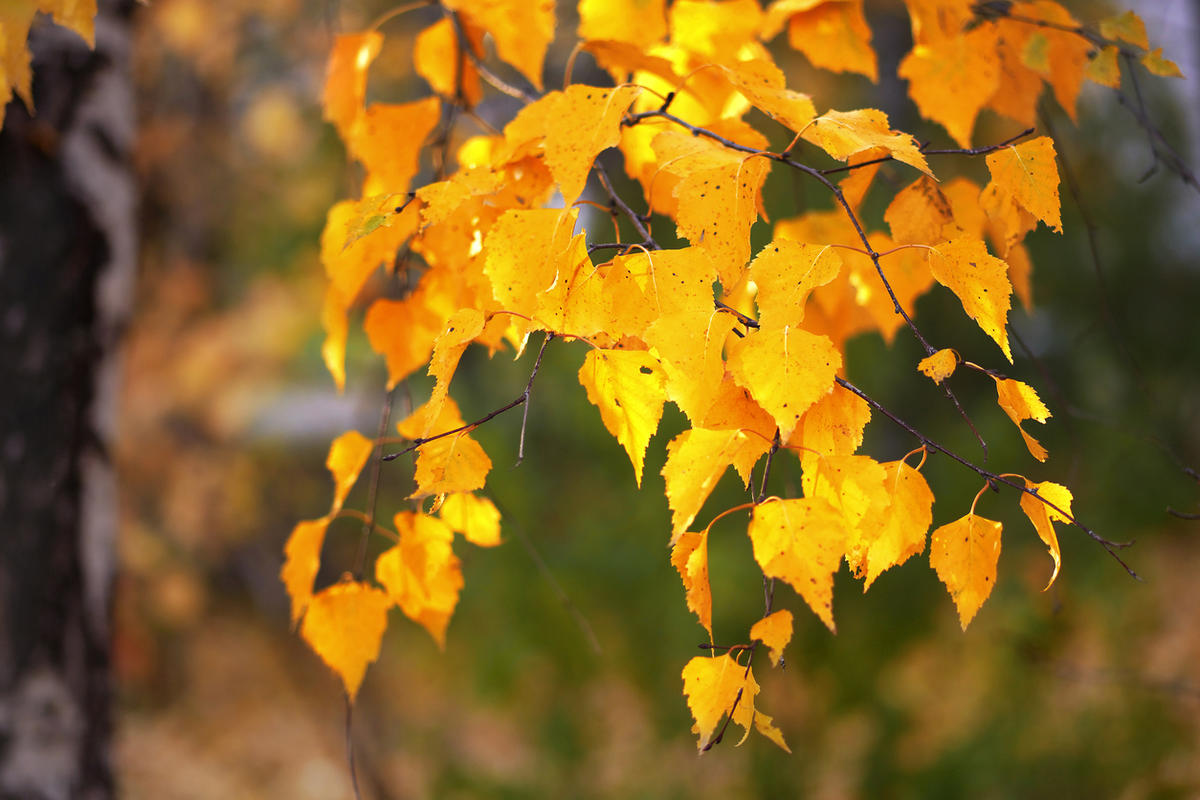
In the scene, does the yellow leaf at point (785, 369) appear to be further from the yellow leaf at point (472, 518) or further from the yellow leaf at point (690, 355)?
the yellow leaf at point (472, 518)

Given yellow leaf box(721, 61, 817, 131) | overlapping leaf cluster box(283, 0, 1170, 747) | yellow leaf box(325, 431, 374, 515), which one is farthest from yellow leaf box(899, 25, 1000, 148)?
yellow leaf box(325, 431, 374, 515)

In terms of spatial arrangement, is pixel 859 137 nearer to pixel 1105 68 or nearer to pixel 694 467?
pixel 694 467

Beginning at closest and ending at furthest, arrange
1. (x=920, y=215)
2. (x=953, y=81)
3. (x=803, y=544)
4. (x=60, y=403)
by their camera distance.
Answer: (x=803, y=544)
(x=920, y=215)
(x=953, y=81)
(x=60, y=403)

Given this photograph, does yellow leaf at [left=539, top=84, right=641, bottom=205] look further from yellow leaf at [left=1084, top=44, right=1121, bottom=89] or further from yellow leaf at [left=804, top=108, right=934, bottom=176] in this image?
yellow leaf at [left=1084, top=44, right=1121, bottom=89]

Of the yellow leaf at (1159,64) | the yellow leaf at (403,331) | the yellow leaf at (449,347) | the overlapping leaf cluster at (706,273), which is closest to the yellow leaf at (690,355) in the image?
the overlapping leaf cluster at (706,273)

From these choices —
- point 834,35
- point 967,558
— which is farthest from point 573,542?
point 967,558

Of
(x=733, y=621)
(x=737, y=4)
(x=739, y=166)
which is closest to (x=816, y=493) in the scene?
(x=739, y=166)
